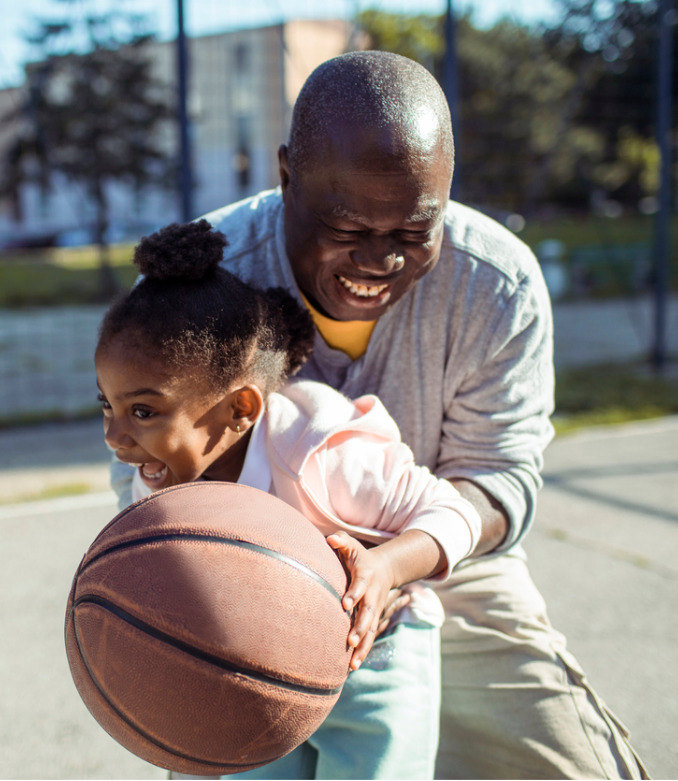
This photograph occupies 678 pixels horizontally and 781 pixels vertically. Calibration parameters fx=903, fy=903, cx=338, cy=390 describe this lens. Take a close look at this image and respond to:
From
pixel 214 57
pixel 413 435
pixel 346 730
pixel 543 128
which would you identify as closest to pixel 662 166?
pixel 543 128

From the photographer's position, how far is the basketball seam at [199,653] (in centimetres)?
158

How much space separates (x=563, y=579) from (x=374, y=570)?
274cm

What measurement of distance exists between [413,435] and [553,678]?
0.67 metres

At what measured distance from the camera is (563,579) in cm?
424

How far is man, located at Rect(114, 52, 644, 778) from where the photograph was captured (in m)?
1.88

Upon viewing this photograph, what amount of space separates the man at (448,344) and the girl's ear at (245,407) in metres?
0.28

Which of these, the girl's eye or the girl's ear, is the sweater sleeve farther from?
the girl's eye

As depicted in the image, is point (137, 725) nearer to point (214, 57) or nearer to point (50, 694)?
point (50, 694)

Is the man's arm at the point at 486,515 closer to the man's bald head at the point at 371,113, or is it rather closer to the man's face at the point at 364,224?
the man's face at the point at 364,224

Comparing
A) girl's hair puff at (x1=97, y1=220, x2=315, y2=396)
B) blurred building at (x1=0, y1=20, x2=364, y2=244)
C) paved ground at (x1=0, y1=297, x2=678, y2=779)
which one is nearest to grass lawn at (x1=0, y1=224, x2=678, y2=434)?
paved ground at (x1=0, y1=297, x2=678, y2=779)

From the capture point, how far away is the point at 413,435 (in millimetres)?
2324

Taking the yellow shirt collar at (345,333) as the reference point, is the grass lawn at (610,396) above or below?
below

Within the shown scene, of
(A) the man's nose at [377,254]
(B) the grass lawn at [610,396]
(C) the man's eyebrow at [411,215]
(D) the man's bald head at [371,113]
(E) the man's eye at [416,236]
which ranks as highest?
(D) the man's bald head at [371,113]

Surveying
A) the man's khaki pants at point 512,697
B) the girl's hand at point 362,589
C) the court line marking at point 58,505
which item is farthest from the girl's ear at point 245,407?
the court line marking at point 58,505
